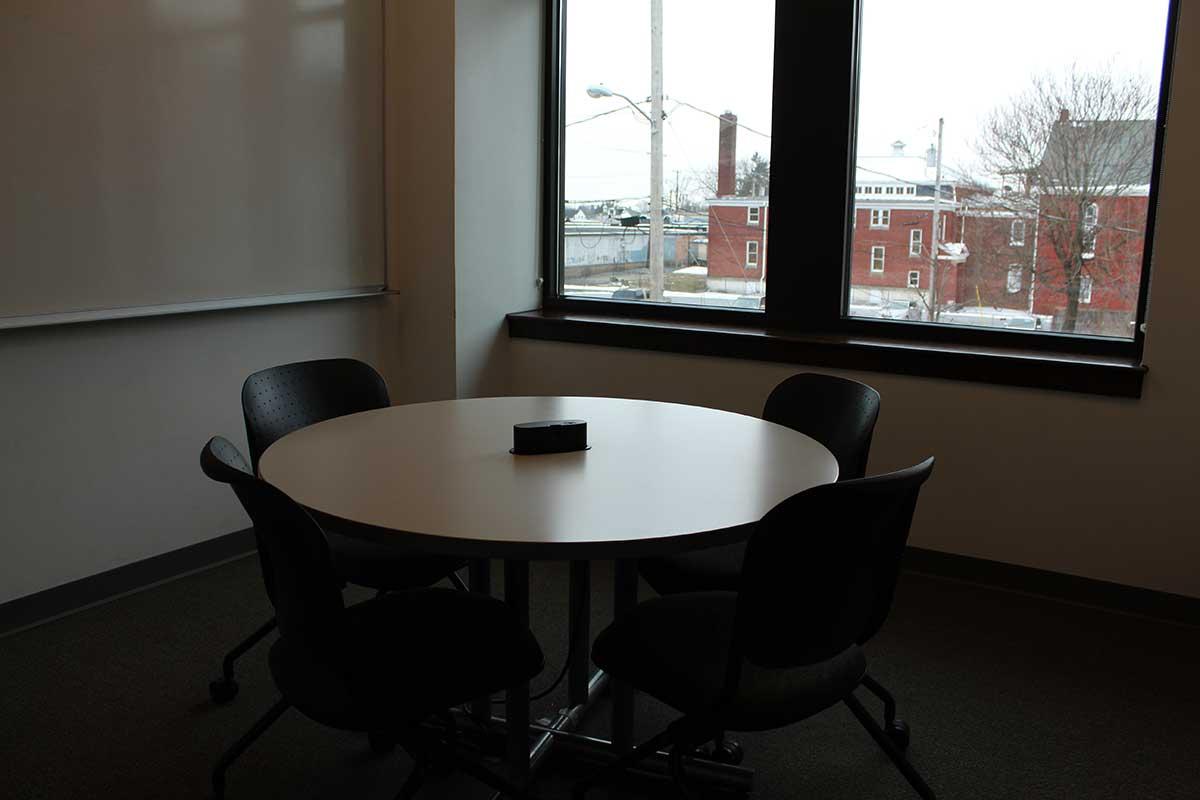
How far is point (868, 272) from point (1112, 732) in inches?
78.2

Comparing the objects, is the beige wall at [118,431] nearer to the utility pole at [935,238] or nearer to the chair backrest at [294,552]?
the chair backrest at [294,552]

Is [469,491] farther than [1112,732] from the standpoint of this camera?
No

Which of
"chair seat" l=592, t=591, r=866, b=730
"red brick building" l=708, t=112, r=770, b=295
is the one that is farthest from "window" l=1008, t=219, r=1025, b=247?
"chair seat" l=592, t=591, r=866, b=730

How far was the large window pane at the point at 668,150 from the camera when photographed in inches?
171

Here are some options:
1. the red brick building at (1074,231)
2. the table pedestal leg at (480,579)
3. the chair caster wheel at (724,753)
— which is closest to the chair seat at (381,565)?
the table pedestal leg at (480,579)

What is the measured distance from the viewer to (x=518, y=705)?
2330 millimetres

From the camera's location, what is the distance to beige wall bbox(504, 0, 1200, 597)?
3332 millimetres

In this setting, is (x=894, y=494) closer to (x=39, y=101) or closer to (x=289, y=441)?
(x=289, y=441)

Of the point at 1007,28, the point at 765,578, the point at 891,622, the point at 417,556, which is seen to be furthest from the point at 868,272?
the point at 765,578

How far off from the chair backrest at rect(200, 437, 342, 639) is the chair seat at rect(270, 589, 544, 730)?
41 mm

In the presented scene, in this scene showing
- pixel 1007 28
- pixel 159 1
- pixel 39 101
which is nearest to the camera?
pixel 39 101

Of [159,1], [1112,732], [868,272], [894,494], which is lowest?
[1112,732]

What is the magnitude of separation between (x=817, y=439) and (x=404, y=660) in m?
1.34

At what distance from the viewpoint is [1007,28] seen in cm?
371
